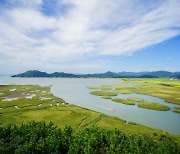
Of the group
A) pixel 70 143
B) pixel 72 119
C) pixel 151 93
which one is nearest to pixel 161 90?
pixel 151 93

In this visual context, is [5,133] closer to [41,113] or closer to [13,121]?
[13,121]

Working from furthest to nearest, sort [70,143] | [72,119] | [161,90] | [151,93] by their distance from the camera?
[161,90]
[151,93]
[72,119]
[70,143]

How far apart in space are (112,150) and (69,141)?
227 inches

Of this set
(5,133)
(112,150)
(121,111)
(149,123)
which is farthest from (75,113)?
(112,150)

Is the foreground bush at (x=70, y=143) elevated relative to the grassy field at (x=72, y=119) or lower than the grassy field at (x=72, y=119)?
elevated

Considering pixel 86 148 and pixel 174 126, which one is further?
pixel 174 126

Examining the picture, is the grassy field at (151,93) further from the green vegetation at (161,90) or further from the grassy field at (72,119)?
the grassy field at (72,119)

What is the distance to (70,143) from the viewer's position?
2620 cm

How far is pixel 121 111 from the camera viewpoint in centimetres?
5303

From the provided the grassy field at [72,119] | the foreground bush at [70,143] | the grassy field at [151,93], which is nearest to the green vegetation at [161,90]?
the grassy field at [151,93]

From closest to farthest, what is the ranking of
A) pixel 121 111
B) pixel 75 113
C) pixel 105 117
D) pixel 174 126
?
1. pixel 174 126
2. pixel 105 117
3. pixel 75 113
4. pixel 121 111

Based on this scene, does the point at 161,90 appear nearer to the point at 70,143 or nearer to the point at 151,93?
the point at 151,93

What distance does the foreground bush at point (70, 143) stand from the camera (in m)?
23.9

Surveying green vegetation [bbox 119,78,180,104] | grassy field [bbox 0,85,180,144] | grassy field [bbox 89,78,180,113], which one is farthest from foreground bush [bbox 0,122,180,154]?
green vegetation [bbox 119,78,180,104]
